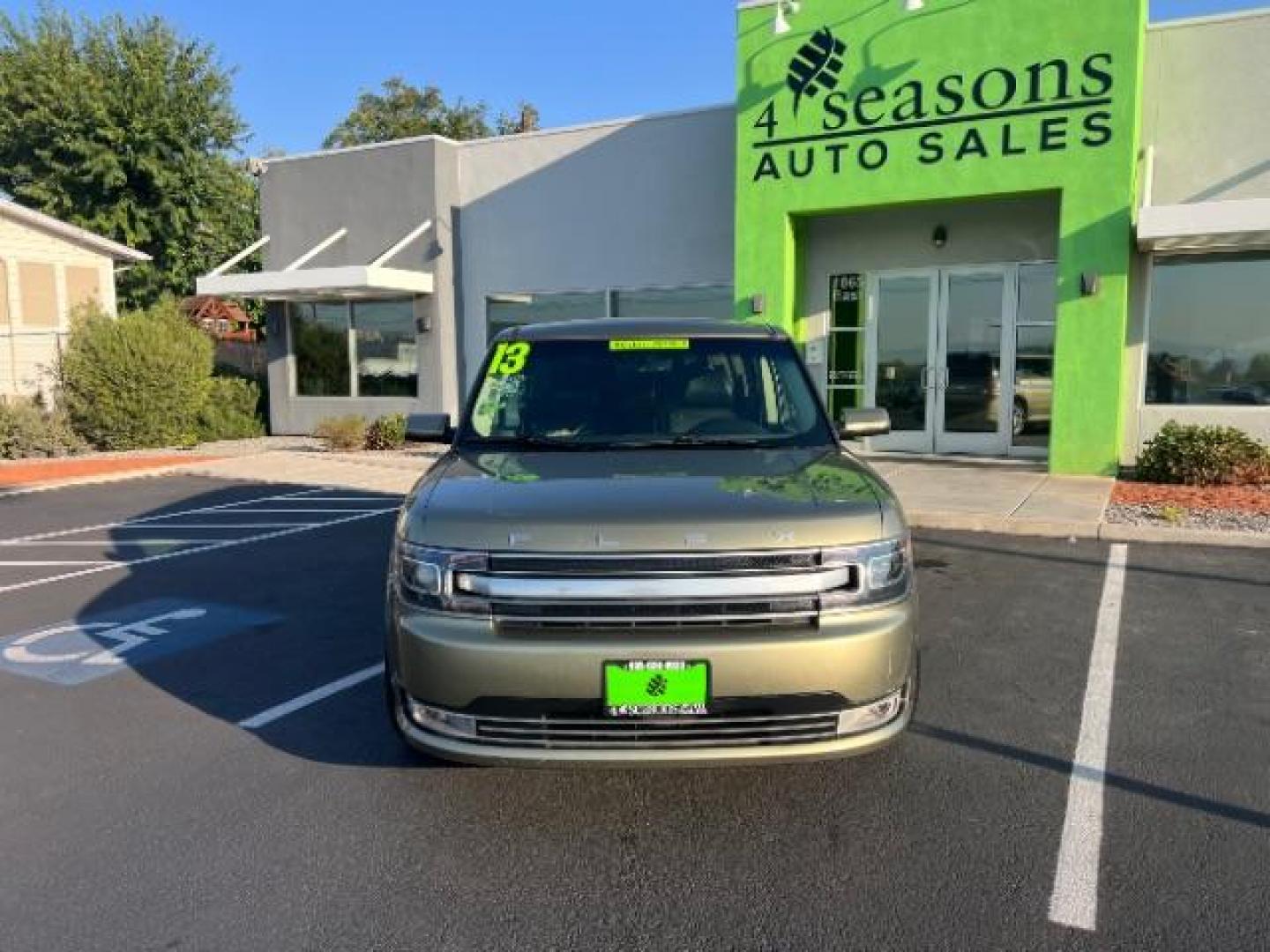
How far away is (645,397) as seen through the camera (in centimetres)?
457

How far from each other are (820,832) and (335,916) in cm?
163

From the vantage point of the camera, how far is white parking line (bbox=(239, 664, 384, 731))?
4.40 metres

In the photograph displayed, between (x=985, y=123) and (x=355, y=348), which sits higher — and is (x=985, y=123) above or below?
above

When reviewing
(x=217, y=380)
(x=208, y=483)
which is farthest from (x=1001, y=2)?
(x=217, y=380)

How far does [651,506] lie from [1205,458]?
9.80 metres

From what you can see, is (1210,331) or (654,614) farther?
(1210,331)

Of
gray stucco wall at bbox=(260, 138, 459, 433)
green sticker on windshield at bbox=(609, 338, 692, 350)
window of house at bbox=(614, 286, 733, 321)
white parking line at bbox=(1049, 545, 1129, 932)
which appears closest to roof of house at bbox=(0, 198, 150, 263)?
gray stucco wall at bbox=(260, 138, 459, 433)

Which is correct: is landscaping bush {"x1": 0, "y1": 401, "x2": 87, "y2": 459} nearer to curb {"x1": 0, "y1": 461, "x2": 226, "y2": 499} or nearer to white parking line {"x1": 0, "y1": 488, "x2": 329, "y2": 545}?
curb {"x1": 0, "y1": 461, "x2": 226, "y2": 499}

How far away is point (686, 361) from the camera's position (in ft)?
15.3

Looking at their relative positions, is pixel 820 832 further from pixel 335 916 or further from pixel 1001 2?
pixel 1001 2

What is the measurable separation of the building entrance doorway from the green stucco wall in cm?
147

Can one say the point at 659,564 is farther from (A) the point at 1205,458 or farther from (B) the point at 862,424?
(A) the point at 1205,458

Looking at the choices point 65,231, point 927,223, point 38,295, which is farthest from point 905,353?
point 38,295

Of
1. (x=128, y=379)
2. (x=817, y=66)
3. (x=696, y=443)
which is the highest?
(x=817, y=66)
